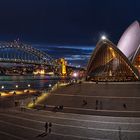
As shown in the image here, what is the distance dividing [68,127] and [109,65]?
673 inches

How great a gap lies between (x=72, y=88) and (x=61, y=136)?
11.4m

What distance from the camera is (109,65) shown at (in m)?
33.6

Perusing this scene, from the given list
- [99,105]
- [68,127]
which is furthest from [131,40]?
[68,127]

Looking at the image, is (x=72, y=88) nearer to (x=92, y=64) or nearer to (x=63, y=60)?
(x=92, y=64)

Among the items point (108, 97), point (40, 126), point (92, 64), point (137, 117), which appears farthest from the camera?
point (92, 64)

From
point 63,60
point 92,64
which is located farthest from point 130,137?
point 63,60

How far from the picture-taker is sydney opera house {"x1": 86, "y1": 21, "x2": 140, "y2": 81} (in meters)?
31.2

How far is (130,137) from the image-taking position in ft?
50.1

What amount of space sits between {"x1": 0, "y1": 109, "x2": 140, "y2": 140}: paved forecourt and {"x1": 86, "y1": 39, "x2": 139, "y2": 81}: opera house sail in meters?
11.7

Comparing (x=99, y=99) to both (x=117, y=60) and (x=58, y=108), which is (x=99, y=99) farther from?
(x=117, y=60)

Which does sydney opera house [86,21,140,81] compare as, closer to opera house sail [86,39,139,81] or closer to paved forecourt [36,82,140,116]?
opera house sail [86,39,139,81]

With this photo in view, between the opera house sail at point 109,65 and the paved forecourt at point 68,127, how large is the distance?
11741 mm

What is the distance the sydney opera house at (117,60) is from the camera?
31.2 m

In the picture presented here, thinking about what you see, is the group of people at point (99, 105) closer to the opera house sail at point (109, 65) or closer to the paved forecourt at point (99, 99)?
the paved forecourt at point (99, 99)
